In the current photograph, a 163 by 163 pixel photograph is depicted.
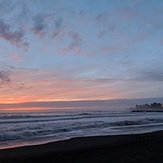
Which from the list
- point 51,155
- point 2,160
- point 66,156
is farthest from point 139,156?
point 2,160

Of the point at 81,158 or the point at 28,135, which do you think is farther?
the point at 28,135

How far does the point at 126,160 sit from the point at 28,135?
14.3 metres

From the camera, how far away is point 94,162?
10.6 metres

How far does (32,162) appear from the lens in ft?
36.3

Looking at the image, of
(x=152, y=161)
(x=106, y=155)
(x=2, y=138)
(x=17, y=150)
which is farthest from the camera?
(x=2, y=138)

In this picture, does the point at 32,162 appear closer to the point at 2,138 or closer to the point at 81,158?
the point at 81,158

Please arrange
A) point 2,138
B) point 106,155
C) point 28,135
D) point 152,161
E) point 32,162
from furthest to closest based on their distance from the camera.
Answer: point 28,135 < point 2,138 < point 106,155 < point 32,162 < point 152,161

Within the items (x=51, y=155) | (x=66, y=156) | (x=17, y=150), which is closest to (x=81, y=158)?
(x=66, y=156)

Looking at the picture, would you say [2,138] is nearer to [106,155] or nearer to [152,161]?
[106,155]

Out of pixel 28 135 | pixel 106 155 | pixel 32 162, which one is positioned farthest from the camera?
pixel 28 135

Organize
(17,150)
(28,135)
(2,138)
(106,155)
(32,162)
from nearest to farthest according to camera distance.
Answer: (32,162), (106,155), (17,150), (2,138), (28,135)

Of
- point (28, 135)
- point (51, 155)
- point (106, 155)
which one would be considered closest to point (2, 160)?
point (51, 155)

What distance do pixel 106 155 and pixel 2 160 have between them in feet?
15.2

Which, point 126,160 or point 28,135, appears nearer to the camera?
point 126,160
